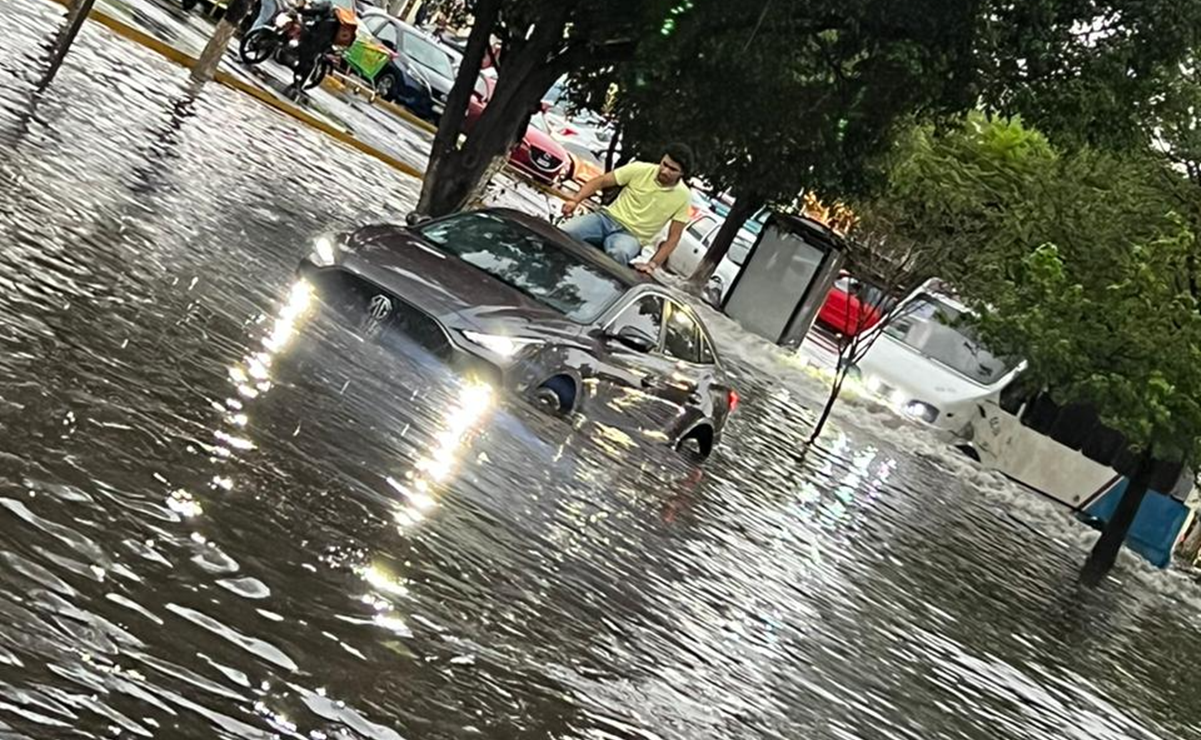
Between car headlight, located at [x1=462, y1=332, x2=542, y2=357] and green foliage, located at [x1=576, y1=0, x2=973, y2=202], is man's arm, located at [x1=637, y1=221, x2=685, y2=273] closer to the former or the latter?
green foliage, located at [x1=576, y1=0, x2=973, y2=202]

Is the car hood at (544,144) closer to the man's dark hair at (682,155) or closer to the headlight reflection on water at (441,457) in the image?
the man's dark hair at (682,155)

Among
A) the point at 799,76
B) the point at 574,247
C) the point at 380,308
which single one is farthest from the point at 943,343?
the point at 380,308

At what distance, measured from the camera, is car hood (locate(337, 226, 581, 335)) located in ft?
37.7

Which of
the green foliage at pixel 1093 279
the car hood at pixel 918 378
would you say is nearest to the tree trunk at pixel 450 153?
the green foliage at pixel 1093 279

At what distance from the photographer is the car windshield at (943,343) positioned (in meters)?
30.9

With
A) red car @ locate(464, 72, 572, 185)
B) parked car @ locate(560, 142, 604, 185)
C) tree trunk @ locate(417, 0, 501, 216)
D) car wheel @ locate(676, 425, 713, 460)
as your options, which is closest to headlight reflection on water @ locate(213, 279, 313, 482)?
car wheel @ locate(676, 425, 713, 460)

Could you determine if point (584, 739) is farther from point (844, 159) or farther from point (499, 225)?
point (844, 159)

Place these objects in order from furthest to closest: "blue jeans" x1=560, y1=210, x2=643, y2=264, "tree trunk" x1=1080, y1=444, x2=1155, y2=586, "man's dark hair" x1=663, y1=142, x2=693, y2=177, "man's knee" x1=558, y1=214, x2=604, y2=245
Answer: "tree trunk" x1=1080, y1=444, x2=1155, y2=586 → "man's dark hair" x1=663, y1=142, x2=693, y2=177 → "man's knee" x1=558, y1=214, x2=604, y2=245 → "blue jeans" x1=560, y1=210, x2=643, y2=264

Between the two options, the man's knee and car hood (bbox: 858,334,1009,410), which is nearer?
the man's knee

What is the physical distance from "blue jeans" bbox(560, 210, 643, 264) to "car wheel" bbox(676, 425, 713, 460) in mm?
1965

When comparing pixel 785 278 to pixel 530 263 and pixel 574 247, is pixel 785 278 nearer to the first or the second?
pixel 574 247

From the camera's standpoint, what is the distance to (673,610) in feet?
28.3

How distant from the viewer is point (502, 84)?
19000 mm

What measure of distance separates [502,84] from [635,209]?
12.8 ft
